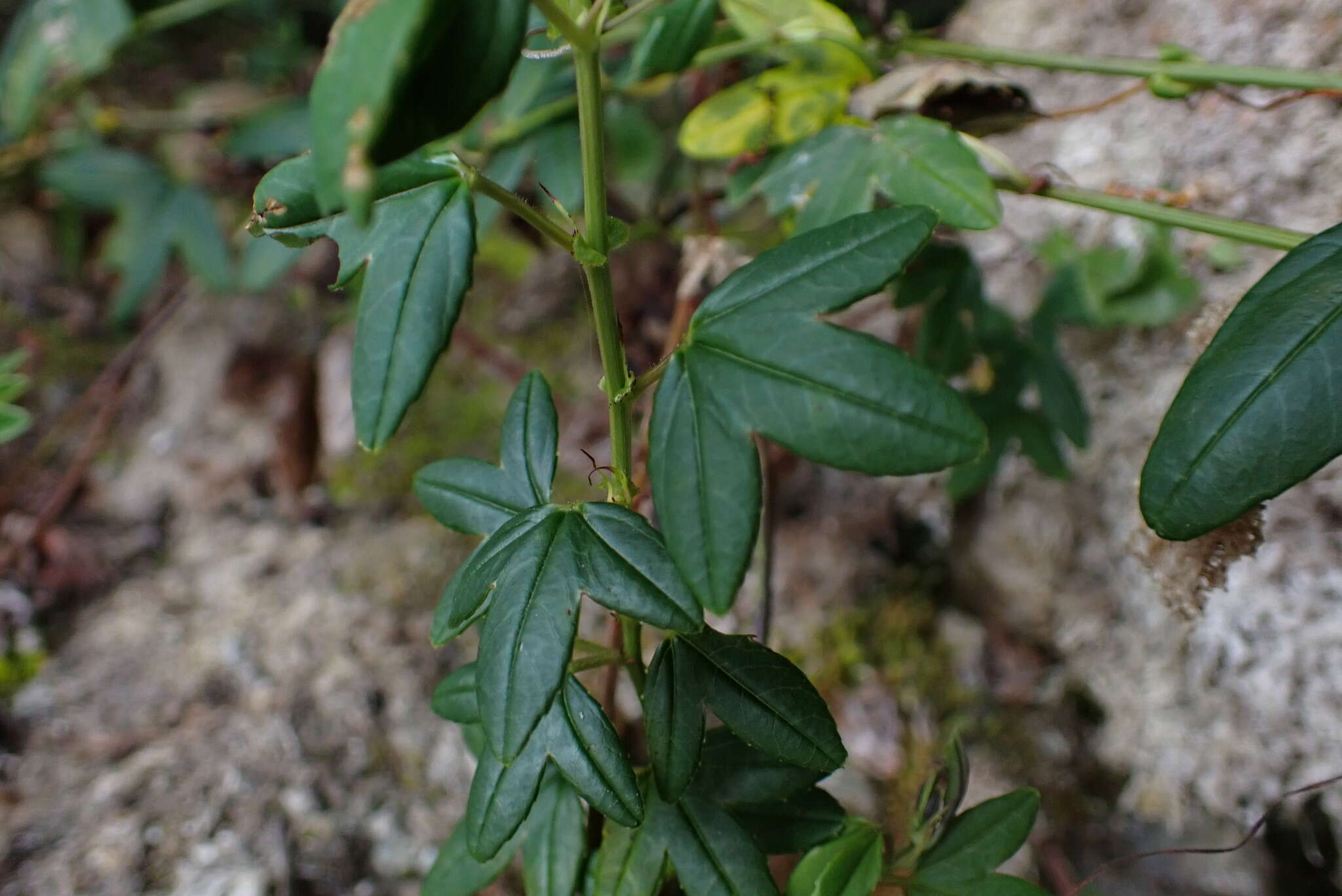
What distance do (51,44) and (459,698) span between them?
155 centimetres

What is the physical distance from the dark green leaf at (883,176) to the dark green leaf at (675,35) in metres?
0.16

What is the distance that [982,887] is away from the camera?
2.28 feet

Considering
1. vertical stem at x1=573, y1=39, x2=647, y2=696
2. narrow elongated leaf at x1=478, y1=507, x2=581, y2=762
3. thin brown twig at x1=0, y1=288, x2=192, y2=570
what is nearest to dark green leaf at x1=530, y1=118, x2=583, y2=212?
vertical stem at x1=573, y1=39, x2=647, y2=696

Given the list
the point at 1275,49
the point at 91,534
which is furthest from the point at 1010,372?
the point at 91,534

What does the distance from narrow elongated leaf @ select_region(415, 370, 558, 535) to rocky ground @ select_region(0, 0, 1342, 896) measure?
Result: 0.60 meters

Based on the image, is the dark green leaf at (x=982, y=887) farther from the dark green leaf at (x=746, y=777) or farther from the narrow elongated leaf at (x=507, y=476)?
the narrow elongated leaf at (x=507, y=476)

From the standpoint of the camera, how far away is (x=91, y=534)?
1.59 meters

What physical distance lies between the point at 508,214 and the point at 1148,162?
132cm

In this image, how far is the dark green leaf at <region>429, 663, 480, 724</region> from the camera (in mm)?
723

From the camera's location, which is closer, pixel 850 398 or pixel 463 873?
pixel 850 398

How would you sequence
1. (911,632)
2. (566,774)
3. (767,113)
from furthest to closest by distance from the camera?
(911,632)
(767,113)
(566,774)

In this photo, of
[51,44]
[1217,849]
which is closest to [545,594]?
[1217,849]

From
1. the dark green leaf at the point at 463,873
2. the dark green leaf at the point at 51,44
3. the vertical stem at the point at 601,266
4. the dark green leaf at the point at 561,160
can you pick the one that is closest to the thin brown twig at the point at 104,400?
the dark green leaf at the point at 51,44

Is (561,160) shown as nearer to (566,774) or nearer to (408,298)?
(408,298)
